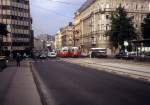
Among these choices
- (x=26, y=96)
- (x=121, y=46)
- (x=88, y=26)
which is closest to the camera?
(x=26, y=96)

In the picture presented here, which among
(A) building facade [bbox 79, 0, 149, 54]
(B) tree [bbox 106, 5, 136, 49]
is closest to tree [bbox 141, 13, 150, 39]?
Result: (B) tree [bbox 106, 5, 136, 49]

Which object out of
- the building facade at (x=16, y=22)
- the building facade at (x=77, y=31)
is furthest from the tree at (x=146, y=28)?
the building facade at (x=77, y=31)

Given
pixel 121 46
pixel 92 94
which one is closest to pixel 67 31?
pixel 121 46

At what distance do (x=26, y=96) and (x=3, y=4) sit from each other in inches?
3704

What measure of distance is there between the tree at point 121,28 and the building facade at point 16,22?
3048 cm

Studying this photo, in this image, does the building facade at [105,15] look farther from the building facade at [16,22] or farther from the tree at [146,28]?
the building facade at [16,22]

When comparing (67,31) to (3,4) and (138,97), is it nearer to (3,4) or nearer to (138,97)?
(3,4)

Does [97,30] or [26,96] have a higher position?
[97,30]

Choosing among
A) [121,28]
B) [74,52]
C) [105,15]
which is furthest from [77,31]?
[121,28]

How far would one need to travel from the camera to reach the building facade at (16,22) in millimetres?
106562

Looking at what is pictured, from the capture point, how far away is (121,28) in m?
85.2

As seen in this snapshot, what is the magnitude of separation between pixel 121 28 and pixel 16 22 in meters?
38.8

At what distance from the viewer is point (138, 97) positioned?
14.6 meters

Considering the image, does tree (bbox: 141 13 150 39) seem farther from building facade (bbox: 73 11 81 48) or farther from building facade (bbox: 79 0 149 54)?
building facade (bbox: 73 11 81 48)
